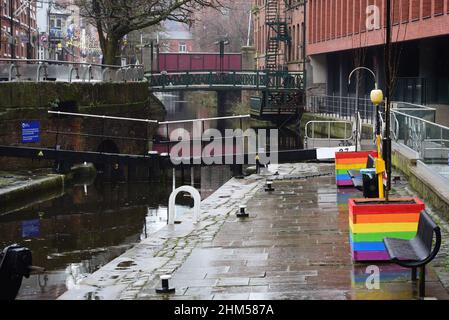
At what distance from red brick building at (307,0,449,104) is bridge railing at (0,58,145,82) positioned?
1127 centimetres

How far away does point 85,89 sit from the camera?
35281 millimetres

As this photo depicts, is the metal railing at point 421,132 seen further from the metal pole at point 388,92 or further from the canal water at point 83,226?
the canal water at point 83,226

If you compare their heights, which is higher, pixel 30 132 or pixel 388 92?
pixel 388 92

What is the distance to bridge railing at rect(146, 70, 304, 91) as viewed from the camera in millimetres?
65688

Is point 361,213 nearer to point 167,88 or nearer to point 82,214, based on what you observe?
point 82,214

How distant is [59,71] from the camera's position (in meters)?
35.3

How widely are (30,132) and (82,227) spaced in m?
11.1

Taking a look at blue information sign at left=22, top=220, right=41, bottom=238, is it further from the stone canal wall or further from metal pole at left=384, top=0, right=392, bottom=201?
metal pole at left=384, top=0, right=392, bottom=201

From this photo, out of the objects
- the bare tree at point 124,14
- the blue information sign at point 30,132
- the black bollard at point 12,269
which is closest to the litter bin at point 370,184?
the black bollard at point 12,269

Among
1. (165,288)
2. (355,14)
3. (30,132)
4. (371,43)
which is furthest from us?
(355,14)

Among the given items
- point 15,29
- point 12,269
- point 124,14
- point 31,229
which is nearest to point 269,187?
point 31,229

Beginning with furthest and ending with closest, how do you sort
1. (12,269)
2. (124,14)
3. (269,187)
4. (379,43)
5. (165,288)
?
(379,43) → (124,14) → (269,187) → (165,288) → (12,269)

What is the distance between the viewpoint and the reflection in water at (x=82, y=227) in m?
15.6

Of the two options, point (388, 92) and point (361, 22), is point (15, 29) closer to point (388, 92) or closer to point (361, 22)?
point (361, 22)
